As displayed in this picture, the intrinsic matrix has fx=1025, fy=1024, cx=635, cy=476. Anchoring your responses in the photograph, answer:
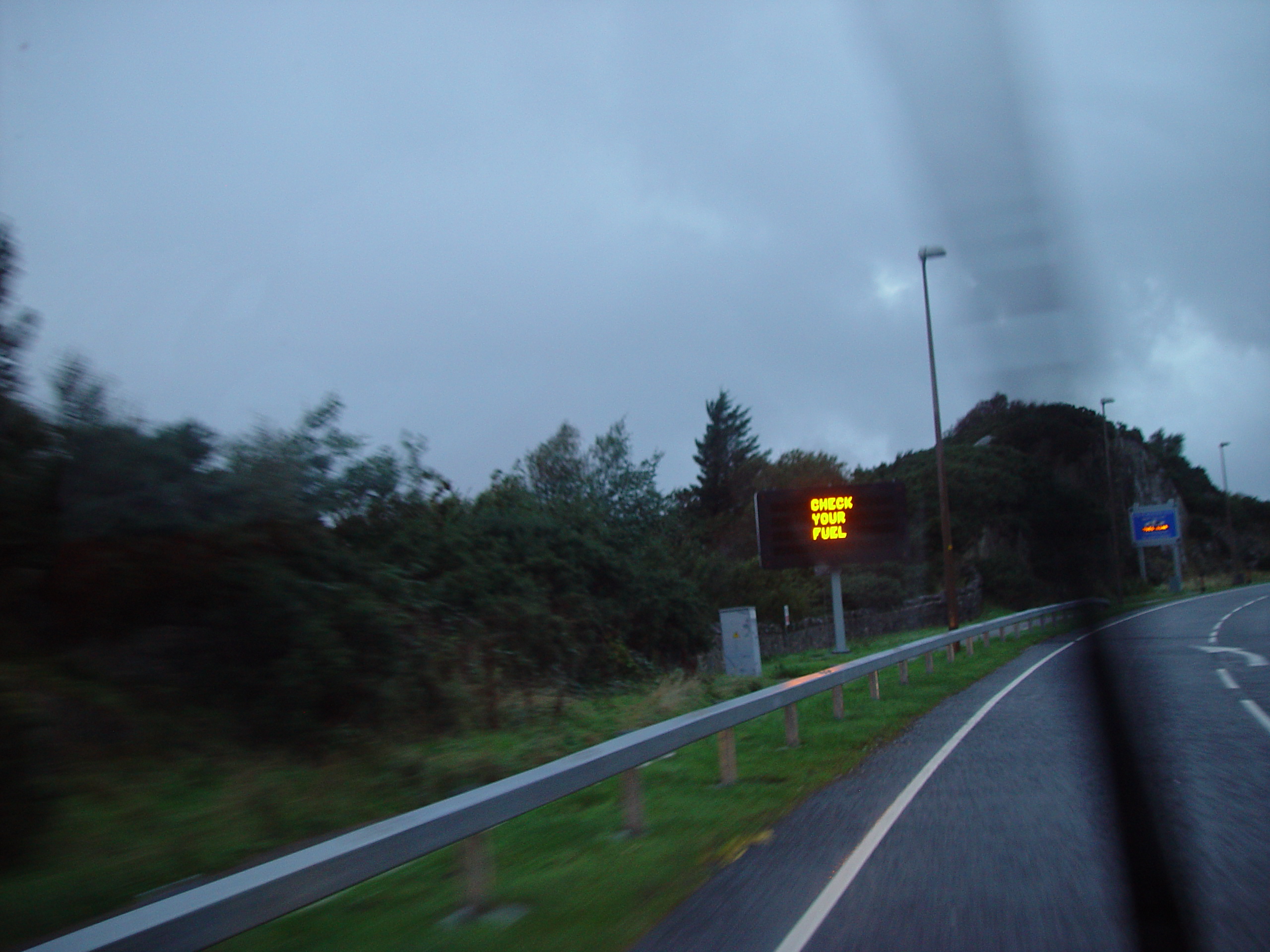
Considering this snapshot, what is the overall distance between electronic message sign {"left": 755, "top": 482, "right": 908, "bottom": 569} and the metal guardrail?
56.2 ft

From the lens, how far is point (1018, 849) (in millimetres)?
6078

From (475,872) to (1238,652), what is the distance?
17377 millimetres

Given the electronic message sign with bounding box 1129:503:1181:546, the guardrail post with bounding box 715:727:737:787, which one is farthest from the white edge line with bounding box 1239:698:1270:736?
the electronic message sign with bounding box 1129:503:1181:546

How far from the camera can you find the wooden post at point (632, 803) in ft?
23.2

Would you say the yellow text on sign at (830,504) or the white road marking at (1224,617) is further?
the yellow text on sign at (830,504)

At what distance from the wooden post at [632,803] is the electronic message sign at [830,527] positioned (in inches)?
720

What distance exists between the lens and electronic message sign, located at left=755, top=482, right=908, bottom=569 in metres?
25.3

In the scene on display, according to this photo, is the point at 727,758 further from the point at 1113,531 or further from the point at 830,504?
the point at 830,504

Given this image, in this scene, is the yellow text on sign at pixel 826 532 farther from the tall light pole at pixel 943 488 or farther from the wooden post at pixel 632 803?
the wooden post at pixel 632 803

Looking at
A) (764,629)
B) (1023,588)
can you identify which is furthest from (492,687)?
(764,629)

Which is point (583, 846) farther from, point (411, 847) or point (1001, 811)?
point (1001, 811)

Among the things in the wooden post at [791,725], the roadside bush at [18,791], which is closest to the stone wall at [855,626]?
the wooden post at [791,725]

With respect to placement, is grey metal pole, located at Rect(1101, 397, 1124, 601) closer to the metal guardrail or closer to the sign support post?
the metal guardrail

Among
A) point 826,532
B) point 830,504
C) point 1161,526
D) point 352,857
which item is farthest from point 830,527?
point 1161,526
